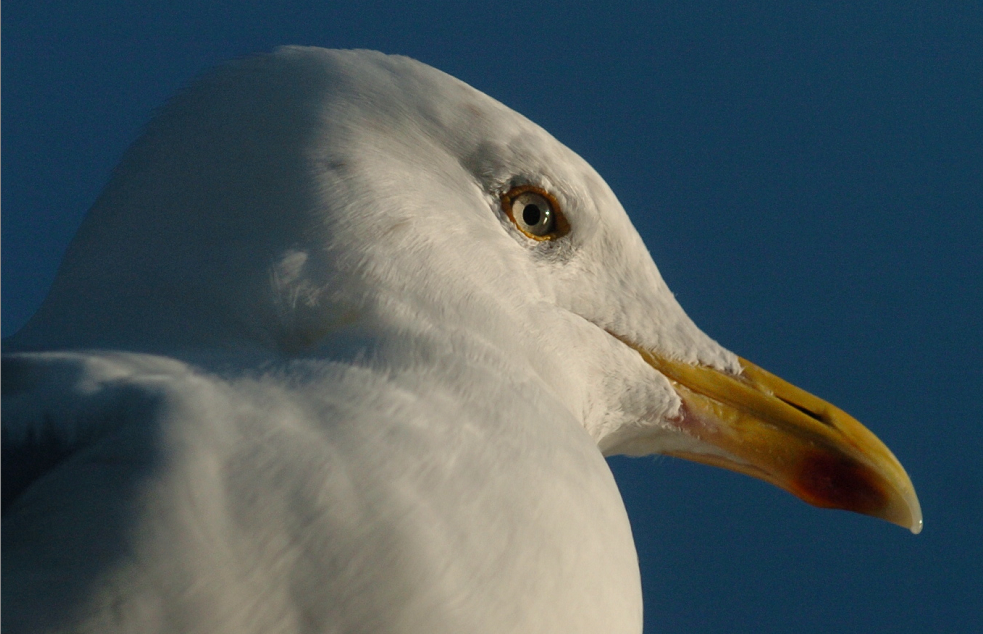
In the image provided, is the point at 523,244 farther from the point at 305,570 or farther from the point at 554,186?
the point at 305,570

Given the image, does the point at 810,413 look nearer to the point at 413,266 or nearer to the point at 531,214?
the point at 531,214

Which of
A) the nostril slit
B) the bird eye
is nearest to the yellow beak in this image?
the nostril slit

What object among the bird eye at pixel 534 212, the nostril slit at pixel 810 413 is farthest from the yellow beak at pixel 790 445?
the bird eye at pixel 534 212

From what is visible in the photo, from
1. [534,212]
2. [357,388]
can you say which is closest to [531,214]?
[534,212]

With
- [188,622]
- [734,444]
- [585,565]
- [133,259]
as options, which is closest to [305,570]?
[188,622]

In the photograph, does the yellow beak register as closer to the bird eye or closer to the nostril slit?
the nostril slit

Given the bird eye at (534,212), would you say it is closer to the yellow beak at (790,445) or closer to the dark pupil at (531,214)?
the dark pupil at (531,214)

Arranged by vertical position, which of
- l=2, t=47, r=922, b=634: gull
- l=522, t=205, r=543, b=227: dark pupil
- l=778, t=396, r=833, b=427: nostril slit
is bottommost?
l=2, t=47, r=922, b=634: gull

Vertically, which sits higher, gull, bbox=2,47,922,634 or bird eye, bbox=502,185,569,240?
bird eye, bbox=502,185,569,240
